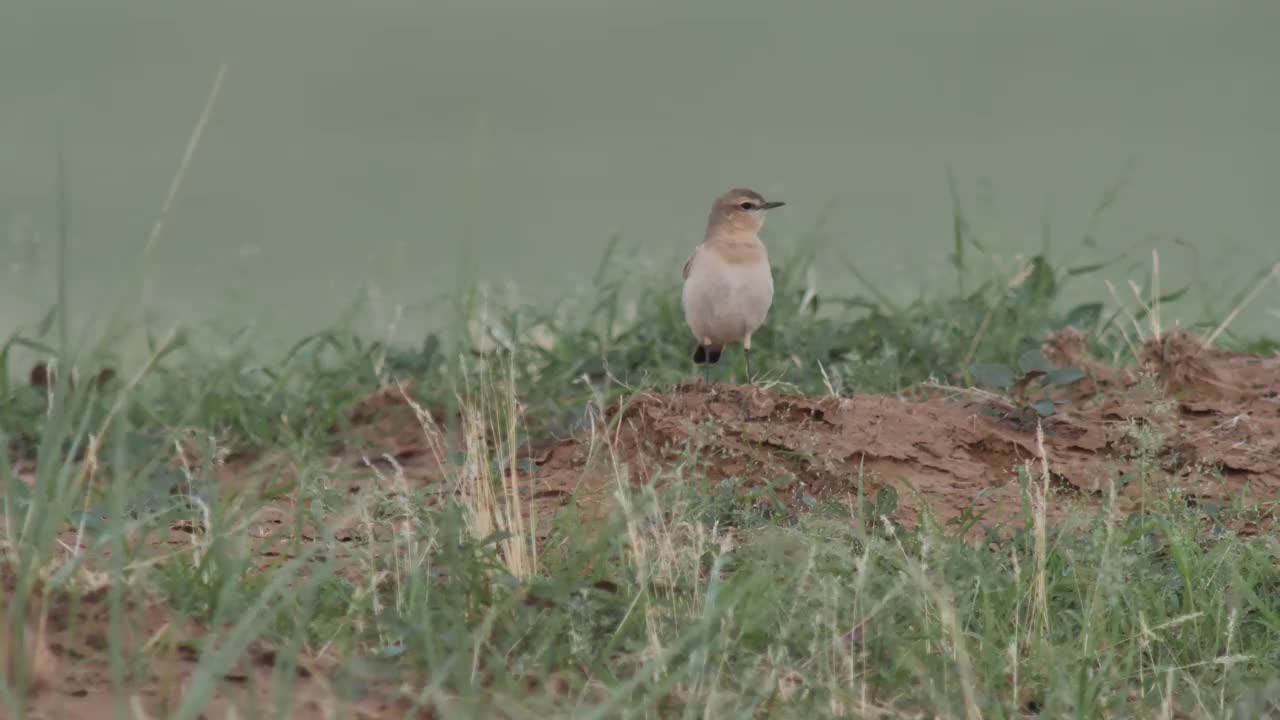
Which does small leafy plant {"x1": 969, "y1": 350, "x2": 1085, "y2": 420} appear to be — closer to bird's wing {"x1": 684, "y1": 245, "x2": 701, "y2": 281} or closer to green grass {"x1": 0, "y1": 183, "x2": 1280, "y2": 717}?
green grass {"x1": 0, "y1": 183, "x2": 1280, "y2": 717}

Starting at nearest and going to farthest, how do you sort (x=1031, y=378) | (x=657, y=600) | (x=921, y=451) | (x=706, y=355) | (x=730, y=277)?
(x=657, y=600) → (x=921, y=451) → (x=1031, y=378) → (x=730, y=277) → (x=706, y=355)

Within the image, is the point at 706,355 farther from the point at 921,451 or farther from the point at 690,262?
the point at 921,451

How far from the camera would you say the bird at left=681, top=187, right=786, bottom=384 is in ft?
24.7

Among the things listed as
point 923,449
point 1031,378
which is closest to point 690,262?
point 1031,378

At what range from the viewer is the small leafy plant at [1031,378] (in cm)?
678

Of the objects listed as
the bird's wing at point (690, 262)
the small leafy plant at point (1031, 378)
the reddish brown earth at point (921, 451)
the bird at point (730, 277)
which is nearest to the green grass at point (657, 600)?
the reddish brown earth at point (921, 451)

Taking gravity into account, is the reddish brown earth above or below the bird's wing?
below

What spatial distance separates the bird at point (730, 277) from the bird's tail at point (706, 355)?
0.08 feet

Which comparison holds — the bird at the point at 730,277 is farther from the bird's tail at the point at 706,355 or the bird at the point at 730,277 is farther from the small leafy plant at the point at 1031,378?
the small leafy plant at the point at 1031,378

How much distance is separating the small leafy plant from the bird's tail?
4.75ft

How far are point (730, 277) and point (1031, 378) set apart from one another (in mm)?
1422

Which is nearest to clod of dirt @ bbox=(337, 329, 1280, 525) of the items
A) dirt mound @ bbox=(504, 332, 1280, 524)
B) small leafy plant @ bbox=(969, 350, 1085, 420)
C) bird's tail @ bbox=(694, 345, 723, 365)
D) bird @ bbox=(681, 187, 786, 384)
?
dirt mound @ bbox=(504, 332, 1280, 524)

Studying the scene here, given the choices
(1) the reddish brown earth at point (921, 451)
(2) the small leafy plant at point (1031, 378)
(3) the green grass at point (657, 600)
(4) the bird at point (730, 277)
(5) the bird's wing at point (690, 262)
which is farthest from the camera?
(5) the bird's wing at point (690, 262)

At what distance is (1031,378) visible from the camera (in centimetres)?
686
